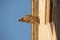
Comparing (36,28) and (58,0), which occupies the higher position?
(58,0)

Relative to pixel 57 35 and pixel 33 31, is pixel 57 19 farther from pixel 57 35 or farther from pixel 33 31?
pixel 33 31

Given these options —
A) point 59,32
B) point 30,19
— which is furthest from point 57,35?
point 30,19

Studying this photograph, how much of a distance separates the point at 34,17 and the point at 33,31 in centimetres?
10

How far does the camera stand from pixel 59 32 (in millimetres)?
305

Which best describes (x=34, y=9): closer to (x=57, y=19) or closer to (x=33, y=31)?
(x=33, y=31)

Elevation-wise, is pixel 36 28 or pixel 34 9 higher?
pixel 34 9

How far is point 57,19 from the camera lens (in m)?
0.31

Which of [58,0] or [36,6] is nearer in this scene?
[58,0]

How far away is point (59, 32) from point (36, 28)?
407 mm

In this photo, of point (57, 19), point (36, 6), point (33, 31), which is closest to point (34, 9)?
point (36, 6)

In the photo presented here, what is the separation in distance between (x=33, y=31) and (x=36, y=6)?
151 millimetres

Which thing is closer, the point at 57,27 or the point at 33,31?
the point at 57,27

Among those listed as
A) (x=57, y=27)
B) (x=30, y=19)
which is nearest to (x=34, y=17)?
(x=30, y=19)

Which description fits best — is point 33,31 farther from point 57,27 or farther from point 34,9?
point 57,27
